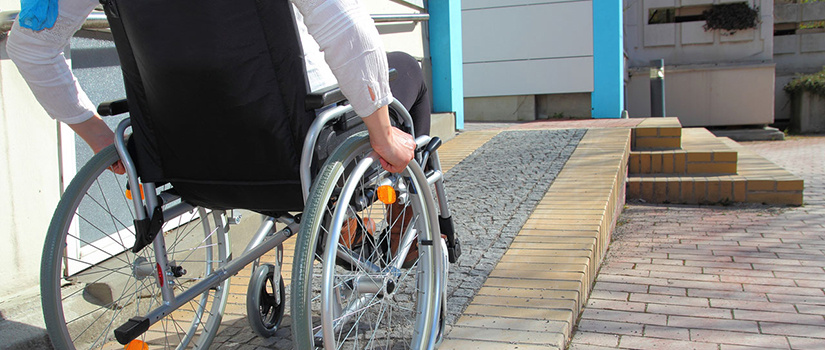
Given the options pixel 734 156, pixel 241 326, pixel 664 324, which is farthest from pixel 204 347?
pixel 734 156

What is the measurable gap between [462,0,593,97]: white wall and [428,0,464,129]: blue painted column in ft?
10.4

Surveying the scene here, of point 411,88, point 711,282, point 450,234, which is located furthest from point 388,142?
point 711,282

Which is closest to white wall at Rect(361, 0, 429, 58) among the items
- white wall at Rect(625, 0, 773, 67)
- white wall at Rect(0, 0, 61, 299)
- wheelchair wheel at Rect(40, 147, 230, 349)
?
wheelchair wheel at Rect(40, 147, 230, 349)

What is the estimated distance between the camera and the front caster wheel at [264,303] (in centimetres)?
215

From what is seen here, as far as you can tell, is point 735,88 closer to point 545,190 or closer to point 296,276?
point 545,190

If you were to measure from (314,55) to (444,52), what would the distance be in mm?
5614

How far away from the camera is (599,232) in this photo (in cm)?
331

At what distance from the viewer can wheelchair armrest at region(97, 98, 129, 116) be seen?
1.81 metres

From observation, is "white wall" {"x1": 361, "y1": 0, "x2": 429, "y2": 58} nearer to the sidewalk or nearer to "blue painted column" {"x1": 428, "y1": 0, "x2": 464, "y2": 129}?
"blue painted column" {"x1": 428, "y1": 0, "x2": 464, "y2": 129}

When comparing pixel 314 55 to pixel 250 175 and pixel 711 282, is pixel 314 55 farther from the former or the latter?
pixel 711 282

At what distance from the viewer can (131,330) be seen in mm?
1576

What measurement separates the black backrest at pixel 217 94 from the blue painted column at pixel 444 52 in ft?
18.5

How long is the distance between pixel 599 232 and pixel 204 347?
1974 mm

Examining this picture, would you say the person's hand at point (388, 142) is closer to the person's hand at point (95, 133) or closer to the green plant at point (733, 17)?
the person's hand at point (95, 133)
